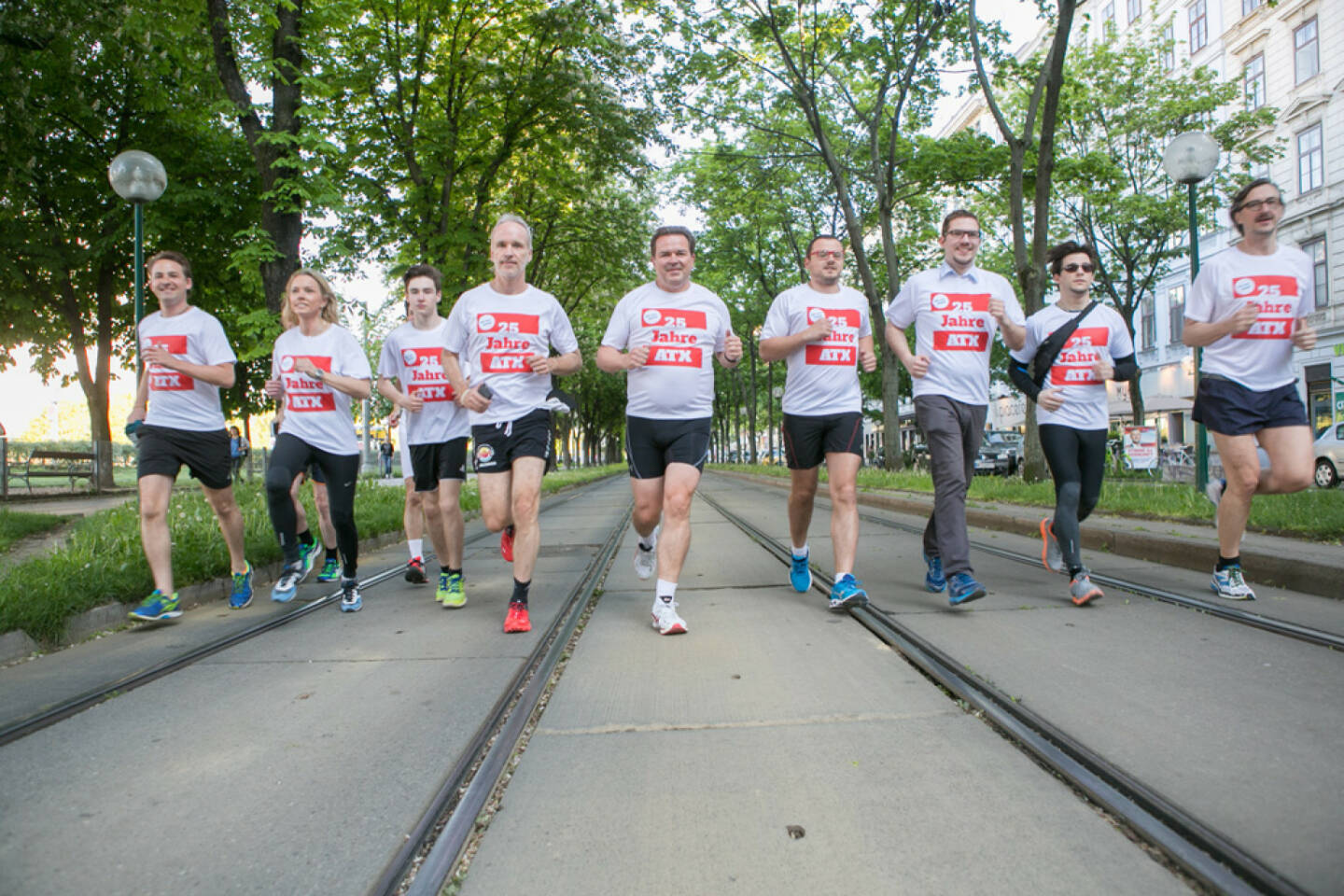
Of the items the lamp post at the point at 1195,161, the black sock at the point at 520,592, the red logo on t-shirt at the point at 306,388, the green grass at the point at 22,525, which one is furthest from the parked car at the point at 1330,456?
the green grass at the point at 22,525

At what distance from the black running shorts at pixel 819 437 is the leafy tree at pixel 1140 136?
24.1 meters

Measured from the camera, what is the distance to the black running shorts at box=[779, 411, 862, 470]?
17.1 feet

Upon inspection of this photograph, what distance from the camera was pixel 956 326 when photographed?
5242mm

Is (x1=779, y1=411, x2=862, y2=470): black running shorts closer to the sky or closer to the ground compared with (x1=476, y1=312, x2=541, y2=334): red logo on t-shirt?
closer to the ground

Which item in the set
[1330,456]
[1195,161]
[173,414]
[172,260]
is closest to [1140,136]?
[1330,456]

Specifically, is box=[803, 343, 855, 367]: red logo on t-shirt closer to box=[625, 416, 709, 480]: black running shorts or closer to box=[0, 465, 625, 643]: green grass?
box=[625, 416, 709, 480]: black running shorts

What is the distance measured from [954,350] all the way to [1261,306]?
1.59 meters

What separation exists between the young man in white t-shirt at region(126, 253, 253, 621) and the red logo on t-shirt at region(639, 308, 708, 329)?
242 centimetres

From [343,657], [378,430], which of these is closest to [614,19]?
[343,657]

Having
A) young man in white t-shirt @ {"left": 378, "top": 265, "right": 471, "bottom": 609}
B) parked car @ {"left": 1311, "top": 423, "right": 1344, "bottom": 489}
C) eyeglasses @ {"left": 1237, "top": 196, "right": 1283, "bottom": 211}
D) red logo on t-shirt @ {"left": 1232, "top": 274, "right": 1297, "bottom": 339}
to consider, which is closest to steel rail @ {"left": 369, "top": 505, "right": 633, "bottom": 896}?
young man in white t-shirt @ {"left": 378, "top": 265, "right": 471, "bottom": 609}

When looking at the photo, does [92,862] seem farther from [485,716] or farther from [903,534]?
[903,534]

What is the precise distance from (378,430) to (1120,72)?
74.1 m

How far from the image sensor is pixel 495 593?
20.1ft

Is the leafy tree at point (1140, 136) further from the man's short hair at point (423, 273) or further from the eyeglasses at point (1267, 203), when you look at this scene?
the man's short hair at point (423, 273)
